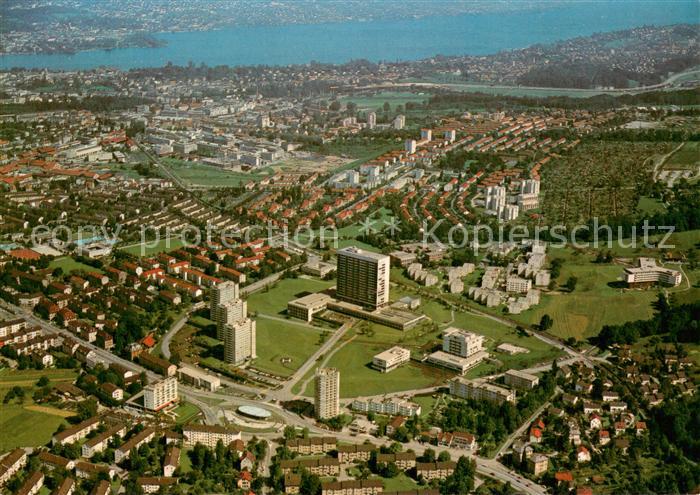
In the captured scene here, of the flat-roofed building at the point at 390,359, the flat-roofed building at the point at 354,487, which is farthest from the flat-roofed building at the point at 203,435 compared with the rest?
the flat-roofed building at the point at 390,359

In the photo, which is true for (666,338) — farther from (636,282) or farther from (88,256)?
(88,256)

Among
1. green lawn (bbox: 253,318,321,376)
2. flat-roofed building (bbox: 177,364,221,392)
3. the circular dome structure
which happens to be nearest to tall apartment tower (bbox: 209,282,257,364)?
green lawn (bbox: 253,318,321,376)

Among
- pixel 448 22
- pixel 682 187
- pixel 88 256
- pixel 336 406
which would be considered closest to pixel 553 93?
pixel 682 187

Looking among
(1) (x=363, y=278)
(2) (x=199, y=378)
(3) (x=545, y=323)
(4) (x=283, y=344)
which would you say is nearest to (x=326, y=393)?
(2) (x=199, y=378)

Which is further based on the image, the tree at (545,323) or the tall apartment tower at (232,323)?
the tree at (545,323)

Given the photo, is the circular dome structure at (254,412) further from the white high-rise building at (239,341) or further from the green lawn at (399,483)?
the green lawn at (399,483)

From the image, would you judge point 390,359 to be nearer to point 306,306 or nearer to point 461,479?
point 306,306
